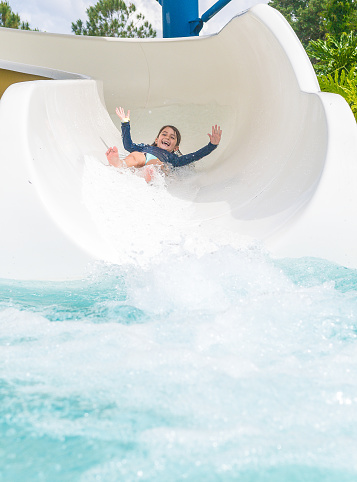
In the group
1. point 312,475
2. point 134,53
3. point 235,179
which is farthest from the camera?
point 134,53

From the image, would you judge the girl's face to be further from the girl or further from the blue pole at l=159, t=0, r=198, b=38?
the blue pole at l=159, t=0, r=198, b=38

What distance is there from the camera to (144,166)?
3236 mm

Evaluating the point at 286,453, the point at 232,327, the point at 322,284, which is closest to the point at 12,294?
the point at 232,327

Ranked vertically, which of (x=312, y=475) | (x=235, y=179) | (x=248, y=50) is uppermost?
(x=248, y=50)

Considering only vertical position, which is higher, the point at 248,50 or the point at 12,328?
the point at 248,50

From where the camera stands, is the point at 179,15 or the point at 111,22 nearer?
the point at 179,15

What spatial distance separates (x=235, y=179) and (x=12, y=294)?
1858 mm

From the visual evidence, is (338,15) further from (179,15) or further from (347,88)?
(347,88)

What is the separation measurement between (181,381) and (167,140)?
282 cm

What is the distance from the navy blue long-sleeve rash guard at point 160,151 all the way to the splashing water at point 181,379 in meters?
1.84

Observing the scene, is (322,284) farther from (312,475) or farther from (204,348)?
(312,475)

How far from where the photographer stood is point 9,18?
679 inches

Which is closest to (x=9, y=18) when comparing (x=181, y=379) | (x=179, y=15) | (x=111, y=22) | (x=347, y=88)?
(x=111, y=22)

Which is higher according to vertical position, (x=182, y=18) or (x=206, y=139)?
(x=182, y=18)
